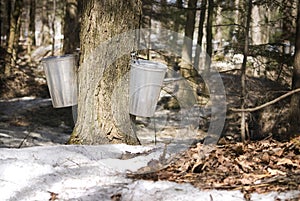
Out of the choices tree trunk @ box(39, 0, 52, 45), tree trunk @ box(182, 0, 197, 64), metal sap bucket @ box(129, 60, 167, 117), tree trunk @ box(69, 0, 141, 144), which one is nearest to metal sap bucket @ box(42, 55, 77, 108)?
tree trunk @ box(69, 0, 141, 144)

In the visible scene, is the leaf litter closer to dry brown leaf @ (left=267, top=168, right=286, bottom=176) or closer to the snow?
dry brown leaf @ (left=267, top=168, right=286, bottom=176)

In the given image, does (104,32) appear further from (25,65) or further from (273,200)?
(25,65)

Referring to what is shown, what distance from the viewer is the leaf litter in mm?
2213

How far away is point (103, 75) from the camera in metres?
3.72

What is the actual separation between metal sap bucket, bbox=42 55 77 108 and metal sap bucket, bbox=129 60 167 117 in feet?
2.12

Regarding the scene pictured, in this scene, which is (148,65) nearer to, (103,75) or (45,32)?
(103,75)

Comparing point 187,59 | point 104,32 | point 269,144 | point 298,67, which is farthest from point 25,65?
point 269,144

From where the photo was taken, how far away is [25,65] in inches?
752

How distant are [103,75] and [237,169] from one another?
1.69m

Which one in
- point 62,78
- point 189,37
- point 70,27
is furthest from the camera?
point 70,27

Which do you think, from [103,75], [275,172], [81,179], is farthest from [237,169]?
[103,75]

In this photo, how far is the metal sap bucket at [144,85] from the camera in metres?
3.63

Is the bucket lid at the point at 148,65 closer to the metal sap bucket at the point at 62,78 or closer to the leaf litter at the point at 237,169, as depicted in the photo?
the metal sap bucket at the point at 62,78

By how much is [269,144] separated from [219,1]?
8.58 m
